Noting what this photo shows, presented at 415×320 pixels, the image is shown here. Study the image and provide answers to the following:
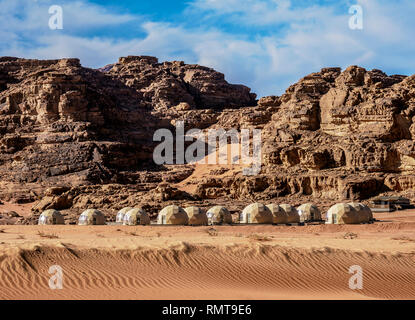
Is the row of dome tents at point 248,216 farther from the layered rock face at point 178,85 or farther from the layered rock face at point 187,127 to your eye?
the layered rock face at point 178,85

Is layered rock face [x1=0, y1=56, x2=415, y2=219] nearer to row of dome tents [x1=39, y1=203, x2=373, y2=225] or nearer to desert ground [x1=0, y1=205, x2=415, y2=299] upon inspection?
row of dome tents [x1=39, y1=203, x2=373, y2=225]

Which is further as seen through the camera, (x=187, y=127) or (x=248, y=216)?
(x=187, y=127)

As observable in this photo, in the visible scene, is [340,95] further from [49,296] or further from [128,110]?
[49,296]

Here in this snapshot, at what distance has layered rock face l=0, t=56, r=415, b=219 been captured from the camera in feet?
175

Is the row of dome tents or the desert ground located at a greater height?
the row of dome tents

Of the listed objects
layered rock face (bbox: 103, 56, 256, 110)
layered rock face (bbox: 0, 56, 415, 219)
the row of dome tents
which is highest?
layered rock face (bbox: 103, 56, 256, 110)

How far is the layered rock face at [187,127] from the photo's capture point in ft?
175

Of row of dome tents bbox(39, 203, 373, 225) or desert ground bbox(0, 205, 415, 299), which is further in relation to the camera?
row of dome tents bbox(39, 203, 373, 225)

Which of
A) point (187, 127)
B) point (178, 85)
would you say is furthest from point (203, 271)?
point (178, 85)

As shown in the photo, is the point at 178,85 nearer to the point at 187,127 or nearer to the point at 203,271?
the point at 187,127

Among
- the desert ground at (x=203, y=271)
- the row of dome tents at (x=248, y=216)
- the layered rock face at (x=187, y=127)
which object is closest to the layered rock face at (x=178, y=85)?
the layered rock face at (x=187, y=127)

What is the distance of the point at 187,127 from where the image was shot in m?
91.0

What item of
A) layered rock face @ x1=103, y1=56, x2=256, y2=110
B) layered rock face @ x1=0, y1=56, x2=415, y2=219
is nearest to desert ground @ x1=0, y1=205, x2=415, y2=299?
layered rock face @ x1=0, y1=56, x2=415, y2=219
